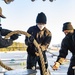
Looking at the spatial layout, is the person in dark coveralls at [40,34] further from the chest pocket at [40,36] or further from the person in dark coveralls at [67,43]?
the person in dark coveralls at [67,43]

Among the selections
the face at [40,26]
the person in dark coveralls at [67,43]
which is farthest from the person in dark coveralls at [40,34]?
the person in dark coveralls at [67,43]

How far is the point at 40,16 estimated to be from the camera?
16.7 ft

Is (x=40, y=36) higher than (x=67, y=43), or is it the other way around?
(x=40, y=36)

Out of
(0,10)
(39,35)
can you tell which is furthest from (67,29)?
(0,10)

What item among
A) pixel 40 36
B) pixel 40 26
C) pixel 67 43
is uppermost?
pixel 40 26

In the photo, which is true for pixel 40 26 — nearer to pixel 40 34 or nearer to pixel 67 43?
pixel 40 34

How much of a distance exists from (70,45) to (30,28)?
2.28 ft

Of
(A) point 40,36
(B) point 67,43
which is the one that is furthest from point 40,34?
(B) point 67,43

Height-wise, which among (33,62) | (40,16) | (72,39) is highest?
(40,16)

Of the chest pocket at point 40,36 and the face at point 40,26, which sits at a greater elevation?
the face at point 40,26

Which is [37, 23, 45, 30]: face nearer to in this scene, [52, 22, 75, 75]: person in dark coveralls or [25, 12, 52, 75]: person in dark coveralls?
[25, 12, 52, 75]: person in dark coveralls

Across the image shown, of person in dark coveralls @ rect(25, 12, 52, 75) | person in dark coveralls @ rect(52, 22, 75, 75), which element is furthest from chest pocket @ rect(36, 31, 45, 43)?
person in dark coveralls @ rect(52, 22, 75, 75)

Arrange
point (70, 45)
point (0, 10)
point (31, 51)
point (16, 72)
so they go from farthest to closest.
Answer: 1. point (70, 45)
2. point (31, 51)
3. point (0, 10)
4. point (16, 72)

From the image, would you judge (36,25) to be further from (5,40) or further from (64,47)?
(5,40)
